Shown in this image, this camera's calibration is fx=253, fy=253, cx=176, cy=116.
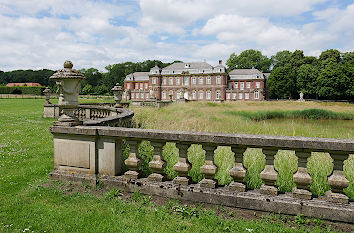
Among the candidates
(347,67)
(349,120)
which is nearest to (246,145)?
(349,120)

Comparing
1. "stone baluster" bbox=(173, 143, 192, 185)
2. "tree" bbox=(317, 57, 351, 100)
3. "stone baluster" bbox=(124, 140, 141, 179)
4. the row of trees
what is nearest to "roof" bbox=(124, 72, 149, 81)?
the row of trees

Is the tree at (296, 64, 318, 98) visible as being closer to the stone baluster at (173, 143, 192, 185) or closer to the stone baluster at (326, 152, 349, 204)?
the stone baluster at (326, 152, 349, 204)

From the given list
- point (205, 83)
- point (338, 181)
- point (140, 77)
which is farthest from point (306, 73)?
point (338, 181)

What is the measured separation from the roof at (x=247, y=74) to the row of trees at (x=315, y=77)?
3645 millimetres

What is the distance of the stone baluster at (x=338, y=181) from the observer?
284cm

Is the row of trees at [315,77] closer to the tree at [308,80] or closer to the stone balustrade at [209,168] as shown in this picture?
the tree at [308,80]

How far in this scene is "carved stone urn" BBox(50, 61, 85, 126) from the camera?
399cm

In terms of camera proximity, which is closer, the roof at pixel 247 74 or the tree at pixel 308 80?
the tree at pixel 308 80

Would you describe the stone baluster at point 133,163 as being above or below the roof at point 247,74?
below

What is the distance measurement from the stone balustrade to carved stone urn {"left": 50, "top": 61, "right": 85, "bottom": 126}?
0.60ft

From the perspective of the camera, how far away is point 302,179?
2.99m

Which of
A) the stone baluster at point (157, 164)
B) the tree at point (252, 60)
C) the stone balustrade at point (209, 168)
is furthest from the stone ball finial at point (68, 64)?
the tree at point (252, 60)

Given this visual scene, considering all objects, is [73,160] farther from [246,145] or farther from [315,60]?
[315,60]

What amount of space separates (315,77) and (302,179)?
59.6 m
